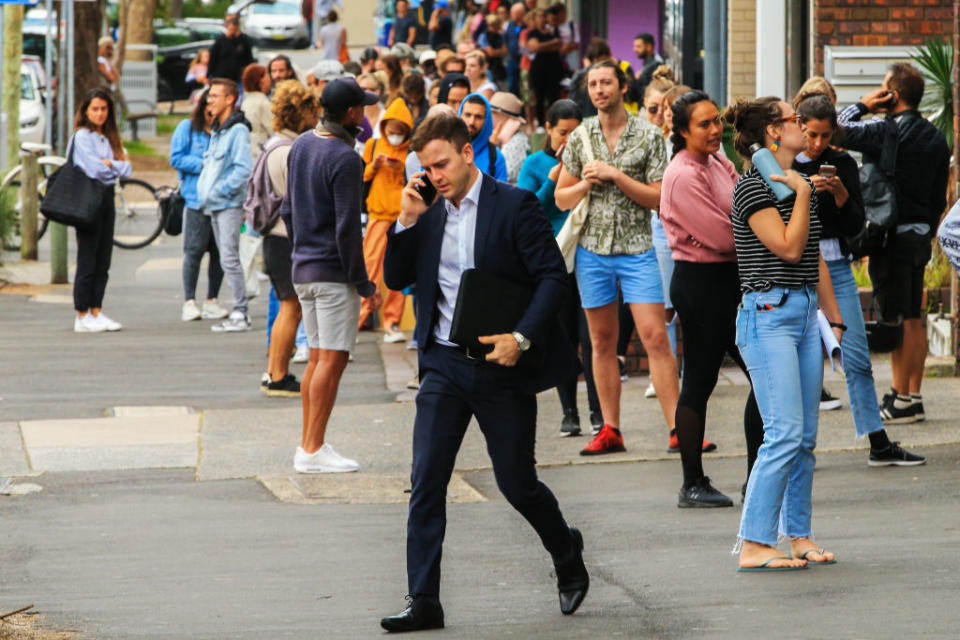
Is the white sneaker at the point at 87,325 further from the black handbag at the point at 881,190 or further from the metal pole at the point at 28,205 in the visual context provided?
the black handbag at the point at 881,190

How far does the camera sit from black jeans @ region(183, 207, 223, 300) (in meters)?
14.4

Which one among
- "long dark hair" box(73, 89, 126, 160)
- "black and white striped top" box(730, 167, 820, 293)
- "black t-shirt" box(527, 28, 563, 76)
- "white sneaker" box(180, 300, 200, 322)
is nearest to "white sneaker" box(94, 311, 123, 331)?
"white sneaker" box(180, 300, 200, 322)

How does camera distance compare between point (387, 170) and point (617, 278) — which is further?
point (387, 170)

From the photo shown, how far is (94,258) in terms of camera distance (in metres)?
14.1

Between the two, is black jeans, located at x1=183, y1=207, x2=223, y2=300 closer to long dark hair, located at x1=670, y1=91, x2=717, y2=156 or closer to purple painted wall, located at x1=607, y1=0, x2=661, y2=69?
long dark hair, located at x1=670, y1=91, x2=717, y2=156

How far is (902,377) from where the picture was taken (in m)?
9.60

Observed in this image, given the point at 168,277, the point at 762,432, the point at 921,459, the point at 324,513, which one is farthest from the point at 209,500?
the point at 168,277

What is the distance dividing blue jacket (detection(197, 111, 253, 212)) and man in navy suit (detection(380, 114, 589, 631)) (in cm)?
788

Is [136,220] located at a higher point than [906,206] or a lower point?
lower

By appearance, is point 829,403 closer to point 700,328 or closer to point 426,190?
point 700,328

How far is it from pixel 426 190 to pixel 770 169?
1306mm

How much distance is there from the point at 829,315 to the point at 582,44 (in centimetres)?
2676

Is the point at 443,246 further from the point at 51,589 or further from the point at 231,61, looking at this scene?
the point at 231,61

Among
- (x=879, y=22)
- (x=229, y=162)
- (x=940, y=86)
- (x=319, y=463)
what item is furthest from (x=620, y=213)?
(x=879, y=22)
